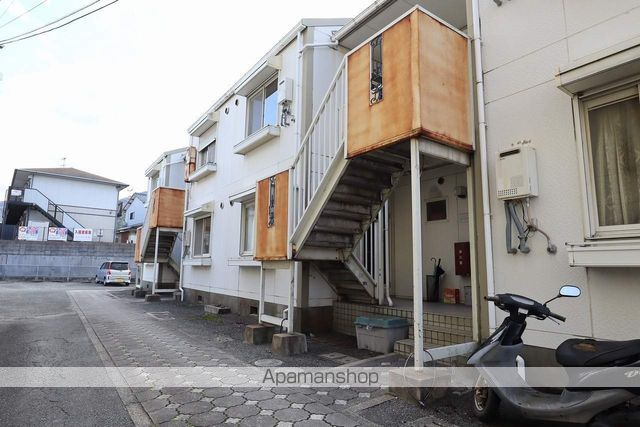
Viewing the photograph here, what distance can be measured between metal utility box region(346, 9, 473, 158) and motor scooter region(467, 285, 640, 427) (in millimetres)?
1947

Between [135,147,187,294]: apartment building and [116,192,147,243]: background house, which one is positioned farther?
[116,192,147,243]: background house

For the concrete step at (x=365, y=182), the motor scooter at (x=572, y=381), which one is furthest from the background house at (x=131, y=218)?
the motor scooter at (x=572, y=381)

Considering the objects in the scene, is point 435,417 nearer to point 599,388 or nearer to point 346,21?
point 599,388

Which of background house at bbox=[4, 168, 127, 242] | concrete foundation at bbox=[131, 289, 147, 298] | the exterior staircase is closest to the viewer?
the exterior staircase

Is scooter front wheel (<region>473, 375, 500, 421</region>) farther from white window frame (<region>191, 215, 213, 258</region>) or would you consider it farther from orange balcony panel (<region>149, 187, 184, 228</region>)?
orange balcony panel (<region>149, 187, 184, 228</region>)

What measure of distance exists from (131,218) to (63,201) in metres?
5.74

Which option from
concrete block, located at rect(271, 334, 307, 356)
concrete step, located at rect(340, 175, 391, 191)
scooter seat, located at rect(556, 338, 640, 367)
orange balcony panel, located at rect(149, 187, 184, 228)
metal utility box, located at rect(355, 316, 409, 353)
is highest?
orange balcony panel, located at rect(149, 187, 184, 228)

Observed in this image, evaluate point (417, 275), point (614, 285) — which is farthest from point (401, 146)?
point (614, 285)

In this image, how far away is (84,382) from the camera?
431 cm

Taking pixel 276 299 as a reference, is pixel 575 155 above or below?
above

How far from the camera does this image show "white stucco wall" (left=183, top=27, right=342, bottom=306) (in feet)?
24.8

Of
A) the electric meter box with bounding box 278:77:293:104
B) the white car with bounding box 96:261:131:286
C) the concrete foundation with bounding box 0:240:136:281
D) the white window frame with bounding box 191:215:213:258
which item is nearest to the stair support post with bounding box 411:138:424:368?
the electric meter box with bounding box 278:77:293:104

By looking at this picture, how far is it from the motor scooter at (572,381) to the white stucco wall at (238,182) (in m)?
4.08

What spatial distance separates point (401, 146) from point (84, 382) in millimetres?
4634
